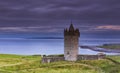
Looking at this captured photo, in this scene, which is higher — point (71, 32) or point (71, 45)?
point (71, 32)

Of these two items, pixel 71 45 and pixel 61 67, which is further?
pixel 71 45

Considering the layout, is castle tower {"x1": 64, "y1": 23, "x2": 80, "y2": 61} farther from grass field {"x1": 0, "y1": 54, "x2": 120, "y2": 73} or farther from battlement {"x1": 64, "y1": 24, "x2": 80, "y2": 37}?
grass field {"x1": 0, "y1": 54, "x2": 120, "y2": 73}

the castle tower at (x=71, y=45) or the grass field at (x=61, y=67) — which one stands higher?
the castle tower at (x=71, y=45)

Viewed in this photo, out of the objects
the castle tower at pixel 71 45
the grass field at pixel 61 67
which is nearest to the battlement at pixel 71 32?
the castle tower at pixel 71 45

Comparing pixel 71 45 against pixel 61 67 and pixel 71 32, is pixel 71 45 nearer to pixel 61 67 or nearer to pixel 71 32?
pixel 71 32

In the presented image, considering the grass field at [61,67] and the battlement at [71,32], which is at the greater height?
the battlement at [71,32]

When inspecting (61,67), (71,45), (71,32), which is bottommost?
(61,67)

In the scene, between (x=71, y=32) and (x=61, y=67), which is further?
(x=71, y=32)

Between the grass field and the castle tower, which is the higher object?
the castle tower

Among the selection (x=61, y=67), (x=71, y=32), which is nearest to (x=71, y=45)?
(x=71, y=32)

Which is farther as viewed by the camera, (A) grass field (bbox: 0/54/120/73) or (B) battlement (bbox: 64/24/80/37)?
(B) battlement (bbox: 64/24/80/37)

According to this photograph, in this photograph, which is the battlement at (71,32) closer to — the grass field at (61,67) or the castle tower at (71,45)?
the castle tower at (71,45)

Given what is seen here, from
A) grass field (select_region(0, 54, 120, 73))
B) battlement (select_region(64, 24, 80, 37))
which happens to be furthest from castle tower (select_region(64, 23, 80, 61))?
grass field (select_region(0, 54, 120, 73))

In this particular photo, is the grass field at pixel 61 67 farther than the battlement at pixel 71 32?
No
